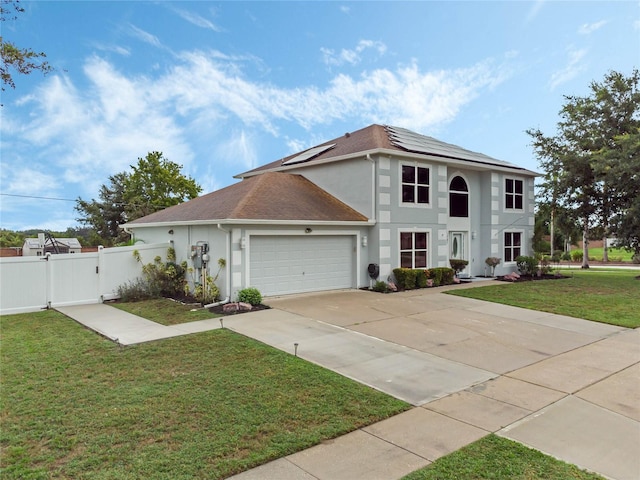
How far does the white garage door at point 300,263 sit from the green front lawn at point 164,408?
5.26 metres

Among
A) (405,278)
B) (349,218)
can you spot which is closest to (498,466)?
(349,218)

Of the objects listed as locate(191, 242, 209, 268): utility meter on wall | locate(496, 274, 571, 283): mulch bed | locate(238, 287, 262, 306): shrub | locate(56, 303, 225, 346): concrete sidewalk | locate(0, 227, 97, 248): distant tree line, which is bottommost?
locate(56, 303, 225, 346): concrete sidewalk

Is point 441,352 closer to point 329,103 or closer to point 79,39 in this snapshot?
point 79,39

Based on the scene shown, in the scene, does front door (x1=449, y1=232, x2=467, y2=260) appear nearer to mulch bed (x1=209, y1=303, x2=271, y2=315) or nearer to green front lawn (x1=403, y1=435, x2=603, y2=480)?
mulch bed (x1=209, y1=303, x2=271, y2=315)

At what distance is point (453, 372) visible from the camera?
635cm

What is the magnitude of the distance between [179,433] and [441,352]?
490 cm

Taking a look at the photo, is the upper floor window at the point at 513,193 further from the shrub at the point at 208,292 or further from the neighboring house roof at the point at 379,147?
the shrub at the point at 208,292

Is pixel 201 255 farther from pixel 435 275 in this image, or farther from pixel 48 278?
pixel 435 275

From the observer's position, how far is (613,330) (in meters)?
9.36

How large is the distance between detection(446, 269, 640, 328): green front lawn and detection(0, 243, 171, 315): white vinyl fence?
36.7 ft

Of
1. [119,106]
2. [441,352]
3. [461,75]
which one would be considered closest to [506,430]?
[441,352]

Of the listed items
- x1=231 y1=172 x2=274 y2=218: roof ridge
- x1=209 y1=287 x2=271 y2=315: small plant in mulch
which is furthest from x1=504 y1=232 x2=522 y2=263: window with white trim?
x1=209 y1=287 x2=271 y2=315: small plant in mulch

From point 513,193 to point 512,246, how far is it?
107 inches

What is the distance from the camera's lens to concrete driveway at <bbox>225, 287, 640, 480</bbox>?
388 cm
